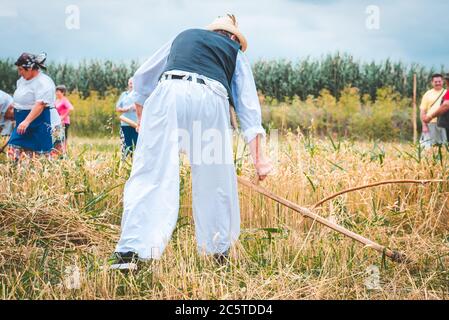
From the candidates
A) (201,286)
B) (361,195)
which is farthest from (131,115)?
(201,286)

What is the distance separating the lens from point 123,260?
12.5ft

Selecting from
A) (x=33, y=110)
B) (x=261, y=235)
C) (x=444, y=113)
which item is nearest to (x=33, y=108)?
(x=33, y=110)

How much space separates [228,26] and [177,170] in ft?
2.86

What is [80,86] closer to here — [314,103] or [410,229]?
[314,103]

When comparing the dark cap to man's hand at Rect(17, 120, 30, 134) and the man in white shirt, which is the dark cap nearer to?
man's hand at Rect(17, 120, 30, 134)

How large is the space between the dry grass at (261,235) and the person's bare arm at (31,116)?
0.98 metres

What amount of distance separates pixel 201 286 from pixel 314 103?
17416mm

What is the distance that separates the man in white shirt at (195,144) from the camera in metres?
3.84

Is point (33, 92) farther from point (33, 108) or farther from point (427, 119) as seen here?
point (427, 119)

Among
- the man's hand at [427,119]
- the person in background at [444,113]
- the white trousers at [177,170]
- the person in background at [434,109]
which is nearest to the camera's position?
the white trousers at [177,170]

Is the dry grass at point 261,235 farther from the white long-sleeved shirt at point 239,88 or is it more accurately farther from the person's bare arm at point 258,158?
the white long-sleeved shirt at point 239,88

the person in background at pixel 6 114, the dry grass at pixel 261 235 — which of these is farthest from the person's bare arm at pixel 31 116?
the person in background at pixel 6 114

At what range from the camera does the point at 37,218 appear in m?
4.84

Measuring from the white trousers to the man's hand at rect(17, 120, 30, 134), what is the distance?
367 centimetres
